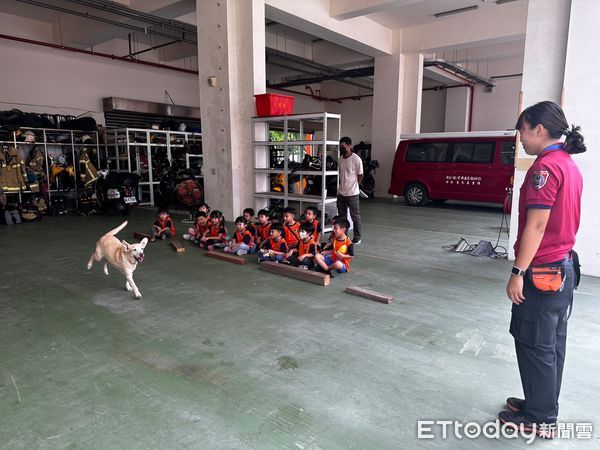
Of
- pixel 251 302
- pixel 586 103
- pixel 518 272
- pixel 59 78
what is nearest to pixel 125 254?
pixel 251 302

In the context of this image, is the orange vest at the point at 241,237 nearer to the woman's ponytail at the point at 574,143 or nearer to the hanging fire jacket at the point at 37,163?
the woman's ponytail at the point at 574,143

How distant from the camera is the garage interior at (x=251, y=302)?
2131mm

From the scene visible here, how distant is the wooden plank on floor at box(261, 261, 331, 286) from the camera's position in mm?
4270

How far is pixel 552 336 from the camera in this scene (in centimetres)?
185

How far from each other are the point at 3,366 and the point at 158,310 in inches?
46.3

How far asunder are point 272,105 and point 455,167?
5099 millimetres

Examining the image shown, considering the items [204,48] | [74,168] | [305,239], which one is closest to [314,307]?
[305,239]

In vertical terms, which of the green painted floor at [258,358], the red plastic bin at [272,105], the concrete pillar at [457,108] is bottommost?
the green painted floor at [258,358]

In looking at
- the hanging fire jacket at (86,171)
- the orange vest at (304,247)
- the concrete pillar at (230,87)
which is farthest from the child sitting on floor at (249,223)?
the hanging fire jacket at (86,171)

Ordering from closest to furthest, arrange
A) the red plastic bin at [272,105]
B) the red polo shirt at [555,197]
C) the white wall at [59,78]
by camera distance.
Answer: the red polo shirt at [555,197]
the red plastic bin at [272,105]
the white wall at [59,78]

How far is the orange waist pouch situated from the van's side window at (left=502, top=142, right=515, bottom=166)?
8.43 m

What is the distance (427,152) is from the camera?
1052cm

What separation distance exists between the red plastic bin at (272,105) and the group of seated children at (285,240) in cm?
227

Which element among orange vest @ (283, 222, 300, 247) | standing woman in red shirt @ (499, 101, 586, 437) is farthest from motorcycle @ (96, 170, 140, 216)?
standing woman in red shirt @ (499, 101, 586, 437)
